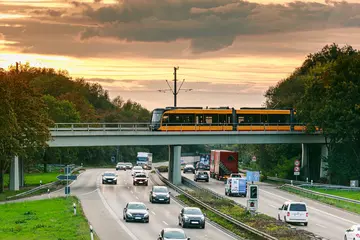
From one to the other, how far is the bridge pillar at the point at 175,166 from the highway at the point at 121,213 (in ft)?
17.4

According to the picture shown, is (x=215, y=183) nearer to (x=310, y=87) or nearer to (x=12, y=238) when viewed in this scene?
(x=310, y=87)

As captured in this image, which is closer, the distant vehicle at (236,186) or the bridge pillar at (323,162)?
the distant vehicle at (236,186)

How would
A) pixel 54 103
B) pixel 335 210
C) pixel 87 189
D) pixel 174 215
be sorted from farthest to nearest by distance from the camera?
pixel 54 103 < pixel 87 189 < pixel 335 210 < pixel 174 215

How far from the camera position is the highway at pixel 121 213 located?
4859cm

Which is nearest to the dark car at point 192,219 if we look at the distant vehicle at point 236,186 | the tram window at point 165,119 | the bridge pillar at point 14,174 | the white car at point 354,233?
the white car at point 354,233

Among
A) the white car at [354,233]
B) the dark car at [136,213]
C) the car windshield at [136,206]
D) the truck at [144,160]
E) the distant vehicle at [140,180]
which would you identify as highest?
the white car at [354,233]

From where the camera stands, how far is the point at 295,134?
339 feet

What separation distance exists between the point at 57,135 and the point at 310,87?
105 ft

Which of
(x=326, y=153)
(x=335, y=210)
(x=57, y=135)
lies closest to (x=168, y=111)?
(x=57, y=135)

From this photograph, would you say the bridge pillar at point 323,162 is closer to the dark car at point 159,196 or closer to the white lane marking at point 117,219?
the white lane marking at point 117,219

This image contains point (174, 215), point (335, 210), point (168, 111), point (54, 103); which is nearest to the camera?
point (174, 215)

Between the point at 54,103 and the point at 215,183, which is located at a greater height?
the point at 54,103

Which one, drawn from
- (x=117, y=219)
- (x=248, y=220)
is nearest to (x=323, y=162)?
(x=117, y=219)

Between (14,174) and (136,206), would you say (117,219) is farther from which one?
(14,174)
